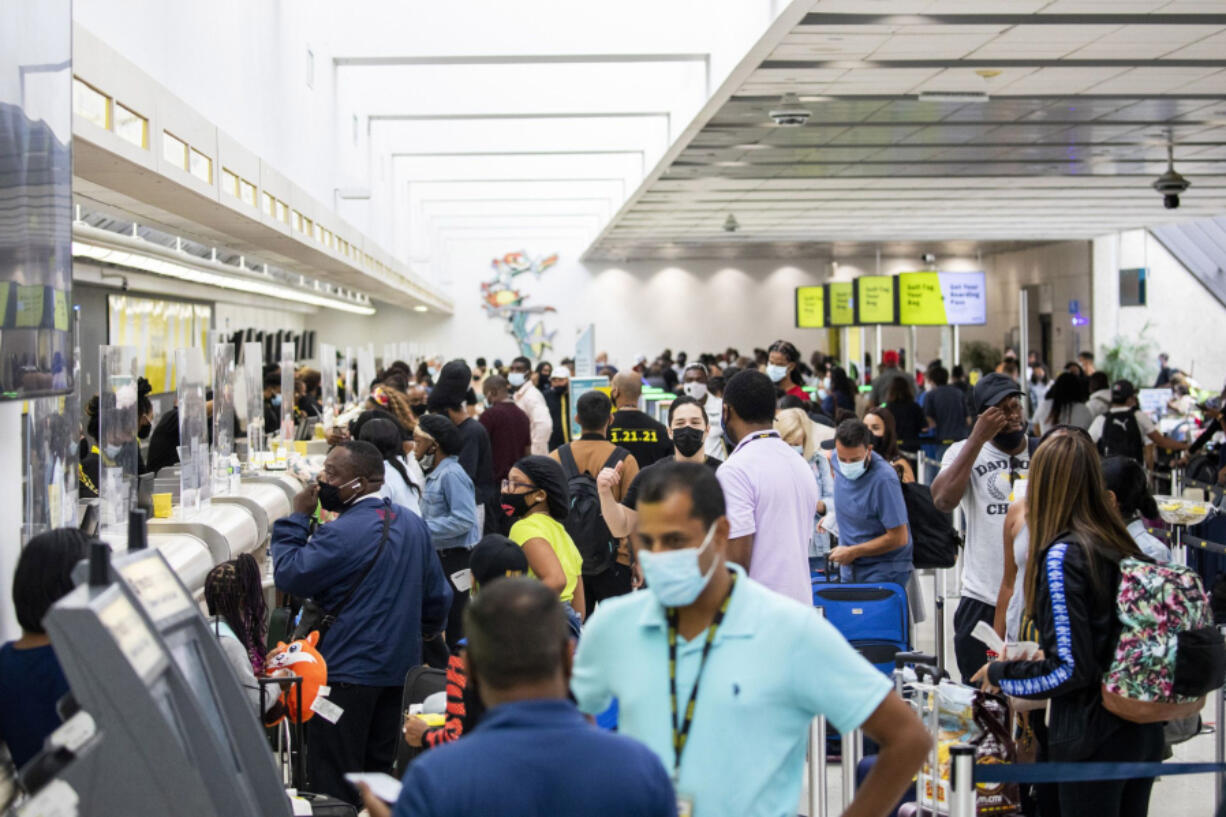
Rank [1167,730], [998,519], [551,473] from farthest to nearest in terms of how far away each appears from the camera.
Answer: [998,519], [551,473], [1167,730]

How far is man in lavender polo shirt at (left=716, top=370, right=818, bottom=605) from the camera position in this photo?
4215 millimetres

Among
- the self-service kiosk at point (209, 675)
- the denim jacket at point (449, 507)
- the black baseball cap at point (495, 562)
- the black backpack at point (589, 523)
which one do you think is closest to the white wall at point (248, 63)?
the denim jacket at point (449, 507)

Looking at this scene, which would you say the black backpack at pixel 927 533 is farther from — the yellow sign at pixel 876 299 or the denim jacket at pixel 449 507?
the yellow sign at pixel 876 299

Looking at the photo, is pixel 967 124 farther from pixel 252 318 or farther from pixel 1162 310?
pixel 252 318

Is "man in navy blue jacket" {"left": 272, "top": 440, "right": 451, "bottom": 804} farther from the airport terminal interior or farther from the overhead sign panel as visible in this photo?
the overhead sign panel

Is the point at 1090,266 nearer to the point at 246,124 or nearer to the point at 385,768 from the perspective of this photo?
the point at 246,124

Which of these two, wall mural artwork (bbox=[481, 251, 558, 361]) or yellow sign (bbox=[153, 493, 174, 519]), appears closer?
yellow sign (bbox=[153, 493, 174, 519])

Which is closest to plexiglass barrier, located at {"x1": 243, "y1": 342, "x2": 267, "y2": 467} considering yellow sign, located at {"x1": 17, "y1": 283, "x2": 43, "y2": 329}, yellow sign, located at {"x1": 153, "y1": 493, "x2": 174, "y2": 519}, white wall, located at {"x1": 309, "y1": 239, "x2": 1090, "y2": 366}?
yellow sign, located at {"x1": 153, "y1": 493, "x2": 174, "y2": 519}

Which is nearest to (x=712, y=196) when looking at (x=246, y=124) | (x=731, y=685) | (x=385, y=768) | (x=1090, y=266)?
(x=246, y=124)

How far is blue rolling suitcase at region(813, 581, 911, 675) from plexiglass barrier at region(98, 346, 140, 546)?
3.13 metres

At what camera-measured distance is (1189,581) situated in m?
3.50

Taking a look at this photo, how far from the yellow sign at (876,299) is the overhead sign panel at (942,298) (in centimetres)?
145

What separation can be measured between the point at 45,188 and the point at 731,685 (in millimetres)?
2212

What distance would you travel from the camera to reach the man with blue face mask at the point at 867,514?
599 cm
